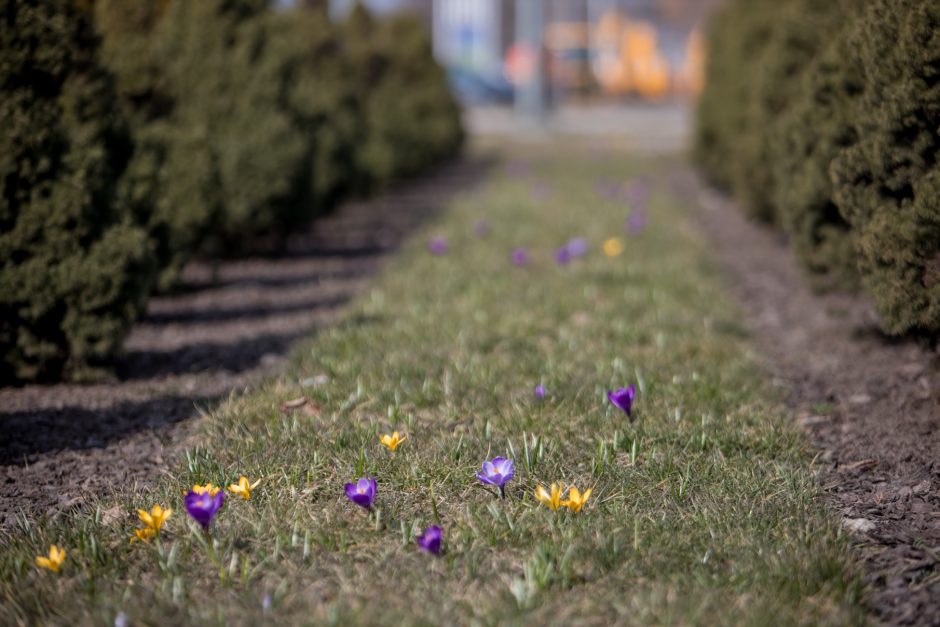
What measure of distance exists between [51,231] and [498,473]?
2.84m

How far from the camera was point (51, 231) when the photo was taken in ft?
16.3

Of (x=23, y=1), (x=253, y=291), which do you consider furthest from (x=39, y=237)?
(x=253, y=291)

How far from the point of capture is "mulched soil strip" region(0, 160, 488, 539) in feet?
12.6

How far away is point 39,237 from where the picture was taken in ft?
16.3

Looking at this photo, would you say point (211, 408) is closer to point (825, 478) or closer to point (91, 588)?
point (91, 588)

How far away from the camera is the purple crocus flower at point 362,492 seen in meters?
3.03

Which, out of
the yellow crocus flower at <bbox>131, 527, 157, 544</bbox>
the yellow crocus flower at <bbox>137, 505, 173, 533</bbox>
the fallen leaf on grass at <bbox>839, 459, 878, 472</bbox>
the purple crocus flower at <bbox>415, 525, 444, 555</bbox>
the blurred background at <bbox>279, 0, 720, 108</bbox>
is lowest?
the blurred background at <bbox>279, 0, 720, 108</bbox>

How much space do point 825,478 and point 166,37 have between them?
5.95 meters

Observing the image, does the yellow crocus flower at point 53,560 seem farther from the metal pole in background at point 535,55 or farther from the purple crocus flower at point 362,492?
the metal pole in background at point 535,55

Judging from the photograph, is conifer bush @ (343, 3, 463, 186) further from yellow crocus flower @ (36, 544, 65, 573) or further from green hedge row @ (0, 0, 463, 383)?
yellow crocus flower @ (36, 544, 65, 573)

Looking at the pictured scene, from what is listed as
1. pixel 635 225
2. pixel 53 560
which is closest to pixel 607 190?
pixel 635 225

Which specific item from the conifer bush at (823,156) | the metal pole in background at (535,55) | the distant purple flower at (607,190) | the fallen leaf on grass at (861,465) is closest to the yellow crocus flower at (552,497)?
the fallen leaf on grass at (861,465)

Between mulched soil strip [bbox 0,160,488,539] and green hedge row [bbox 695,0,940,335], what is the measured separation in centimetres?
271

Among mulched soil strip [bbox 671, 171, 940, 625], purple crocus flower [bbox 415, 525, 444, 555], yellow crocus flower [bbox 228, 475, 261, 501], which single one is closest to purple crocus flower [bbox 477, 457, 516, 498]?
purple crocus flower [bbox 415, 525, 444, 555]
